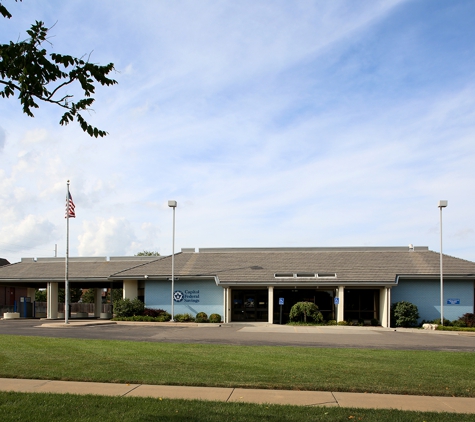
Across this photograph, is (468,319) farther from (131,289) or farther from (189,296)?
(131,289)

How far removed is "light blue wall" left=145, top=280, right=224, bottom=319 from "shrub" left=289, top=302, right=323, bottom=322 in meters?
5.28

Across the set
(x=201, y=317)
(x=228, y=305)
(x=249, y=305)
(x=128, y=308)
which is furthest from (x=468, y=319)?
(x=128, y=308)

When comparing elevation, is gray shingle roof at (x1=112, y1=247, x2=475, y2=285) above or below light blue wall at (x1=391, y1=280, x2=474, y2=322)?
above

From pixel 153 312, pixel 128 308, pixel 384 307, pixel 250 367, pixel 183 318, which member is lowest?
pixel 183 318

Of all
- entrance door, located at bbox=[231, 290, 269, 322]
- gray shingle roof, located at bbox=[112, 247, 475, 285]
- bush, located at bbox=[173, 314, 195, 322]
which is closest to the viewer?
gray shingle roof, located at bbox=[112, 247, 475, 285]

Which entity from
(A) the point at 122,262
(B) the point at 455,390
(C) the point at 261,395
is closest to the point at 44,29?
(C) the point at 261,395

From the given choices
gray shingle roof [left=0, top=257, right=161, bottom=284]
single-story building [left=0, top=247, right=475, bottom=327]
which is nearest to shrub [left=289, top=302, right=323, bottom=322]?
single-story building [left=0, top=247, right=475, bottom=327]

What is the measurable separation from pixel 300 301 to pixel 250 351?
2103 cm

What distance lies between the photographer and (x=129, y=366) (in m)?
12.1

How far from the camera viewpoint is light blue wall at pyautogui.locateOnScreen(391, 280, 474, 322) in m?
34.5

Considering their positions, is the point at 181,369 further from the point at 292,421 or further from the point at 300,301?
the point at 300,301

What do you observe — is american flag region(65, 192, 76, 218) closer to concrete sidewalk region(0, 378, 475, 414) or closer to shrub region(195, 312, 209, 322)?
shrub region(195, 312, 209, 322)

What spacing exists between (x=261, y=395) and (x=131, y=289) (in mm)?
30100

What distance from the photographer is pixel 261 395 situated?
917 cm
